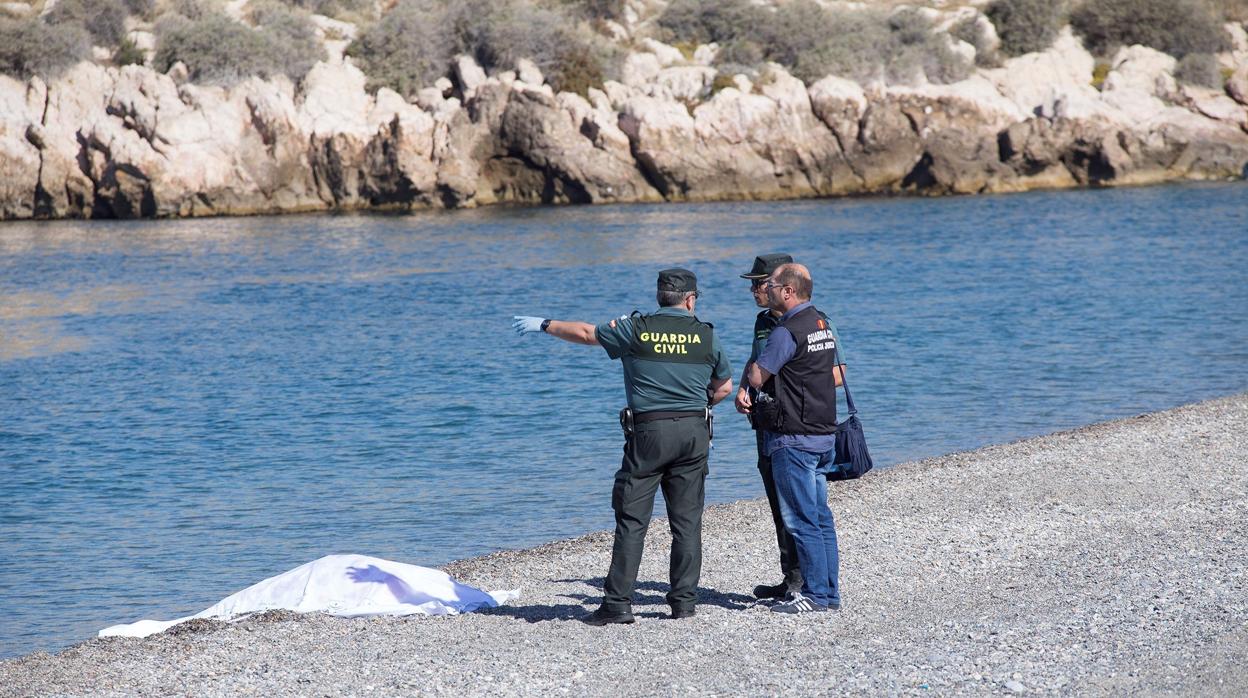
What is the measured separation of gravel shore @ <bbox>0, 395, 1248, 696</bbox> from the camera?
6.59 meters

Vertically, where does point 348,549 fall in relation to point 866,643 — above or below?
below

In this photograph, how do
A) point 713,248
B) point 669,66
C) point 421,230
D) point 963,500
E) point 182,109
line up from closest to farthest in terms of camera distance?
point 963,500, point 713,248, point 421,230, point 182,109, point 669,66

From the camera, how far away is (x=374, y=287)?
30.4 metres

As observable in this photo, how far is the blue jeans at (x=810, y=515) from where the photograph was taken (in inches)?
296

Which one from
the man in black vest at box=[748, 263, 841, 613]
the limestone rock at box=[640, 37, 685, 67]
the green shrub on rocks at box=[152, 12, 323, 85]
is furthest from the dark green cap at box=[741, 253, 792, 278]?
the limestone rock at box=[640, 37, 685, 67]

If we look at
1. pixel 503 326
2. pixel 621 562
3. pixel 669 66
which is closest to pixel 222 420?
pixel 503 326

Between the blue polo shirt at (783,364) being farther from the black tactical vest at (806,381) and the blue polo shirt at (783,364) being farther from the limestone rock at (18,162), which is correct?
the limestone rock at (18,162)

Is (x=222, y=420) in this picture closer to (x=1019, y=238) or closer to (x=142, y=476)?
(x=142, y=476)

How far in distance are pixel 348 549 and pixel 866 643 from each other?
5.25 metres

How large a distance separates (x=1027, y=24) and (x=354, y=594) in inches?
2547

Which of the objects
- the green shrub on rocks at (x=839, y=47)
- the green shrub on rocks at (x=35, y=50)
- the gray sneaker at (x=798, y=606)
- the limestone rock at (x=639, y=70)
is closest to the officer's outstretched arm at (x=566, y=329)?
the gray sneaker at (x=798, y=606)

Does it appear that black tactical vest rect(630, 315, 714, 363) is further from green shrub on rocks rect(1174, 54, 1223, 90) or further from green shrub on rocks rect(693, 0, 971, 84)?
green shrub on rocks rect(1174, 54, 1223, 90)

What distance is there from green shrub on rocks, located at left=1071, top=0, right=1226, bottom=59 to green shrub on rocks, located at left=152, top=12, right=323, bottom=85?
127 feet

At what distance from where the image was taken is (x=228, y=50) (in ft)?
169
